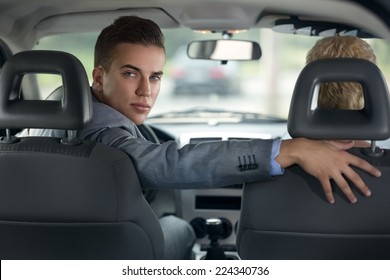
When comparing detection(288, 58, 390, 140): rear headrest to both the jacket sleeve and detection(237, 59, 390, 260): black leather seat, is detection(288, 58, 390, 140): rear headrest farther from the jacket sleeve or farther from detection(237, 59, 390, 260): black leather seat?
the jacket sleeve

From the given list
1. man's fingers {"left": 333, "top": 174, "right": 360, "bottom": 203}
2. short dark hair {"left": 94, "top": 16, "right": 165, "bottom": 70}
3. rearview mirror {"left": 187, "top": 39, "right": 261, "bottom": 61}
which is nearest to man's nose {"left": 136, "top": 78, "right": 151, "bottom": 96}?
short dark hair {"left": 94, "top": 16, "right": 165, "bottom": 70}

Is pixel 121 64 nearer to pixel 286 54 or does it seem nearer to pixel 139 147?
pixel 139 147

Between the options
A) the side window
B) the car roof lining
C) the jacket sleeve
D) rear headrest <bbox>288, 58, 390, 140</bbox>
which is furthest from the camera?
the side window

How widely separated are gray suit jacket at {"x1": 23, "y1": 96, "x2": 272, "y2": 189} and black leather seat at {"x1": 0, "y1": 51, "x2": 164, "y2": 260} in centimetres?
6

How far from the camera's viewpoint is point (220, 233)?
12.3 feet

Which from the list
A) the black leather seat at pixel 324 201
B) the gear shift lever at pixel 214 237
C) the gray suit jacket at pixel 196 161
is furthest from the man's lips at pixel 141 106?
the gear shift lever at pixel 214 237

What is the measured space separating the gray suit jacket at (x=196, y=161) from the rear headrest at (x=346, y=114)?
0.15 m

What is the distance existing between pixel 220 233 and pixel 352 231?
1734mm

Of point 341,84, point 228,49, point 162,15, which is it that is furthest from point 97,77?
point 228,49

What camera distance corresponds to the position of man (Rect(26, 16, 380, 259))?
2.00m

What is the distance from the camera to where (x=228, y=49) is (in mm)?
3416

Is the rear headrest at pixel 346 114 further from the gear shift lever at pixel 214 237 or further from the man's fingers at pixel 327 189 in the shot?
the gear shift lever at pixel 214 237
